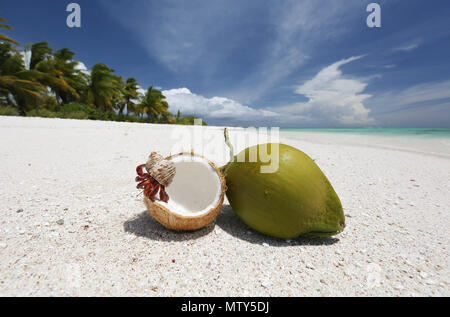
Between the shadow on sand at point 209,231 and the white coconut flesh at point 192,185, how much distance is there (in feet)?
0.66

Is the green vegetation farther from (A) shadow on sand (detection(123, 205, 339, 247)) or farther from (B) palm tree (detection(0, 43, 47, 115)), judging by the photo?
(A) shadow on sand (detection(123, 205, 339, 247))

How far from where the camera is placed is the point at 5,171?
2.83 meters

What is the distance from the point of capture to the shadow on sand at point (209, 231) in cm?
154

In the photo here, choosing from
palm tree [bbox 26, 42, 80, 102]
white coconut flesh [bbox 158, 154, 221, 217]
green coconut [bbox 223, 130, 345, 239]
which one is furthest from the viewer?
palm tree [bbox 26, 42, 80, 102]

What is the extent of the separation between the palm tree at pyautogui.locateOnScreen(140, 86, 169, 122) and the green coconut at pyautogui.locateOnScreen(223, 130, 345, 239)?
33.9 meters

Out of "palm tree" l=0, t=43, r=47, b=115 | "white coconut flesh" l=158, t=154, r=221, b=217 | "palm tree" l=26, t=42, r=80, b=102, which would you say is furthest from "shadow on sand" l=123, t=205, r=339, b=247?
"palm tree" l=26, t=42, r=80, b=102

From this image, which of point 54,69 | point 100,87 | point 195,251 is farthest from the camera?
point 100,87

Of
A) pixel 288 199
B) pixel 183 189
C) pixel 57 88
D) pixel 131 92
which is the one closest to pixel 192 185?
pixel 183 189

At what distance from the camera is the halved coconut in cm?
147

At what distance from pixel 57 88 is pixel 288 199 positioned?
1064 inches

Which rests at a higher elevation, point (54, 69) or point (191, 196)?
point (54, 69)

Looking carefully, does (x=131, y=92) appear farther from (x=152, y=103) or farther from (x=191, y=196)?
(x=191, y=196)

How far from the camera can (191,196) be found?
1.92 metres
